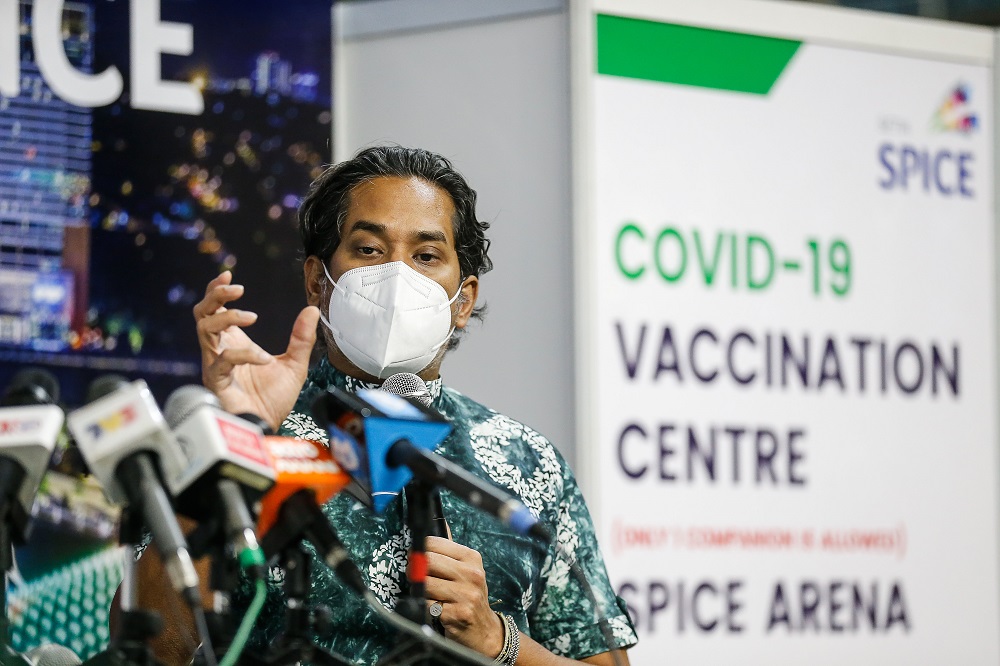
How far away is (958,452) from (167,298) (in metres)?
2.62

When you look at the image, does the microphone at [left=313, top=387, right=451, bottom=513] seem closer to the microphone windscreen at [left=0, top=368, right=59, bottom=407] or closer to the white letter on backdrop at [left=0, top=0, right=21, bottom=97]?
the microphone windscreen at [left=0, top=368, right=59, bottom=407]

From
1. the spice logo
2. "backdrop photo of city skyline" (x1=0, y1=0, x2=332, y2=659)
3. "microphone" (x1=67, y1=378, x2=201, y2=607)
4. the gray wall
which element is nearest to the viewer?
"microphone" (x1=67, y1=378, x2=201, y2=607)

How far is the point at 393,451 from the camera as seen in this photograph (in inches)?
57.8

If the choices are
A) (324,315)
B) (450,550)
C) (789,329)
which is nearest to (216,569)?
(450,550)

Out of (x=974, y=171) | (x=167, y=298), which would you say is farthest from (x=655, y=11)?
(x=167, y=298)

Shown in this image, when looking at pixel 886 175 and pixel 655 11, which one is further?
pixel 886 175

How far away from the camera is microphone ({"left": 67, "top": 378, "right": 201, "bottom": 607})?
125cm

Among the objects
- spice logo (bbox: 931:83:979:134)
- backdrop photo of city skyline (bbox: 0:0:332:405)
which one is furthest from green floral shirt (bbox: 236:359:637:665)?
spice logo (bbox: 931:83:979:134)

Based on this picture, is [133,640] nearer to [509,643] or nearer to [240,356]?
[240,356]

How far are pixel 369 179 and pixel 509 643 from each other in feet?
2.75

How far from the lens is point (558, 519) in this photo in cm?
237

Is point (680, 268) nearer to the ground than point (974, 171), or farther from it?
nearer to the ground

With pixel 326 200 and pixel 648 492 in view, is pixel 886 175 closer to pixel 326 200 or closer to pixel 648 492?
pixel 648 492

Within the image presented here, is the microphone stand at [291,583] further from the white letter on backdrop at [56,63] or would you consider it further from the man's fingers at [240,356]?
the white letter on backdrop at [56,63]
